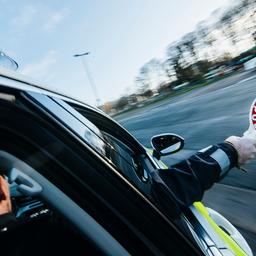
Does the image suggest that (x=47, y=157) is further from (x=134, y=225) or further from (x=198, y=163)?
(x=198, y=163)

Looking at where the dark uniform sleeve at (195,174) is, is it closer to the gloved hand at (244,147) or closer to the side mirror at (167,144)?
the gloved hand at (244,147)

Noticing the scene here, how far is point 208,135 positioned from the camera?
907 cm

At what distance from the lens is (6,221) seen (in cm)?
140

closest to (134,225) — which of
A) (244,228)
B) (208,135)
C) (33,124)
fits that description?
A: (33,124)

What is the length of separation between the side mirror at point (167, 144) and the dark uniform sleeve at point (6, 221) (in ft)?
3.67

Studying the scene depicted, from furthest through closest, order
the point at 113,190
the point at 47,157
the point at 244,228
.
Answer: the point at 244,228 → the point at 113,190 → the point at 47,157

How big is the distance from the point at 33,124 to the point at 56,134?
7cm

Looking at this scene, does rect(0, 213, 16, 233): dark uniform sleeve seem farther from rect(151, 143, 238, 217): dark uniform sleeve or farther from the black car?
rect(151, 143, 238, 217): dark uniform sleeve

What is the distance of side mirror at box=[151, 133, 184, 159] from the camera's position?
93.7 inches

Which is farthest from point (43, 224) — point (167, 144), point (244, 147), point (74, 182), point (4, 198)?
point (167, 144)

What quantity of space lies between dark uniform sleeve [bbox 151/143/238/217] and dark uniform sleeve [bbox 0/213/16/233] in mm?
523

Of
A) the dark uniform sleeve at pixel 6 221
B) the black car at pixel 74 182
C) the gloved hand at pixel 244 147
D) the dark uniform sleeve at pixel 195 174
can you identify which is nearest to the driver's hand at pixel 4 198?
the dark uniform sleeve at pixel 6 221

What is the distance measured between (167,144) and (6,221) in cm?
136

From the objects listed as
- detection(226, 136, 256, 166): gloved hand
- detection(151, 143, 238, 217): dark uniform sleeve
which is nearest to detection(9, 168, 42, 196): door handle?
detection(151, 143, 238, 217): dark uniform sleeve
